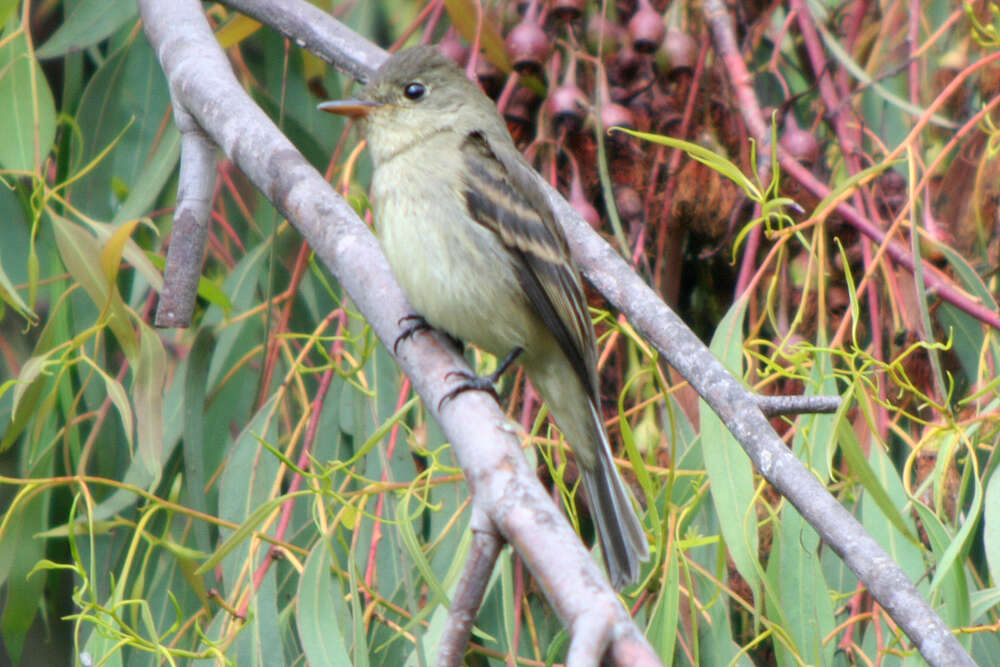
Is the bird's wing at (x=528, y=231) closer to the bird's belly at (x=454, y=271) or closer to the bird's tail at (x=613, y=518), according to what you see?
the bird's belly at (x=454, y=271)

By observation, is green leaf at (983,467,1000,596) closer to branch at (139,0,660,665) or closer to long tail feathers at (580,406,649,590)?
long tail feathers at (580,406,649,590)

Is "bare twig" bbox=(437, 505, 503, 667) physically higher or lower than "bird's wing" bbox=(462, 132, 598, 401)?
lower

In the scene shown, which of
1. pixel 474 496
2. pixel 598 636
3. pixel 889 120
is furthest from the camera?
pixel 889 120

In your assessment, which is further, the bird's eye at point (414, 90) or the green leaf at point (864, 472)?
the bird's eye at point (414, 90)

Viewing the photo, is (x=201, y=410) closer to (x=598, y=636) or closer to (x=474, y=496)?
(x=474, y=496)

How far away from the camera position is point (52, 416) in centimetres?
234

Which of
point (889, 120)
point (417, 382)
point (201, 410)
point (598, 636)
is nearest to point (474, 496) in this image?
point (598, 636)

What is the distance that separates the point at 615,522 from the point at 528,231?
582 mm

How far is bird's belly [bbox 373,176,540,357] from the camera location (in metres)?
1.91

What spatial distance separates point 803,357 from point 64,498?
5.02ft

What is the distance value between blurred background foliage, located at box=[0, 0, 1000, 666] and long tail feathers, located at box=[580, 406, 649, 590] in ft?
0.17

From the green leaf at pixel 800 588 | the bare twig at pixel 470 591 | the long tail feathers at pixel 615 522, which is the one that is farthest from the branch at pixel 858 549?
the long tail feathers at pixel 615 522

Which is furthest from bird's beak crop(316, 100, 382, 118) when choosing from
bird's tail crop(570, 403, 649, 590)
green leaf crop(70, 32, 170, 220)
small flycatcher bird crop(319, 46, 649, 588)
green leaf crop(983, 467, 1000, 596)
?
green leaf crop(983, 467, 1000, 596)

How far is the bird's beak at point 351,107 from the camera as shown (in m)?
2.14
